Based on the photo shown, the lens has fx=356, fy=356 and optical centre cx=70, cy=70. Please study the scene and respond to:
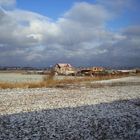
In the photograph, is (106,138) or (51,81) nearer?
(106,138)

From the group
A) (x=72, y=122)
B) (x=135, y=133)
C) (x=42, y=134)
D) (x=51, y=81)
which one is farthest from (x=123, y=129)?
(x=51, y=81)

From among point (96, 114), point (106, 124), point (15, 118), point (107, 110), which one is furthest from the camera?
point (107, 110)

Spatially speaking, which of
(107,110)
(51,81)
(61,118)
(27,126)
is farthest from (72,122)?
(51,81)

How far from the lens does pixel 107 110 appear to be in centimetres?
1606

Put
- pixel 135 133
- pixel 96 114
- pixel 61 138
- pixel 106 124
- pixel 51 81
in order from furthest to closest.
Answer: pixel 51 81 → pixel 96 114 → pixel 106 124 → pixel 135 133 → pixel 61 138

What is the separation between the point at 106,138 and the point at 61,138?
1.42 metres

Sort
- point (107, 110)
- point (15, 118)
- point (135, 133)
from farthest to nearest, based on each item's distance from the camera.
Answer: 1. point (107, 110)
2. point (15, 118)
3. point (135, 133)

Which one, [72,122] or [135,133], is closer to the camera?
[135,133]

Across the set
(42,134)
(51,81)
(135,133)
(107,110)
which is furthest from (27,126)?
(51,81)

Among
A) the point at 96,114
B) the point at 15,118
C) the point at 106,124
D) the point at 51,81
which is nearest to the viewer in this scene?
the point at 106,124

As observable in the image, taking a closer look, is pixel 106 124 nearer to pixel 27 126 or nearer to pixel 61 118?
pixel 61 118

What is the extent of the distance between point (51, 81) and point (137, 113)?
889 inches

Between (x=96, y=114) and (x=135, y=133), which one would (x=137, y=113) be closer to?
(x=96, y=114)

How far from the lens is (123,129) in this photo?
12273 mm
